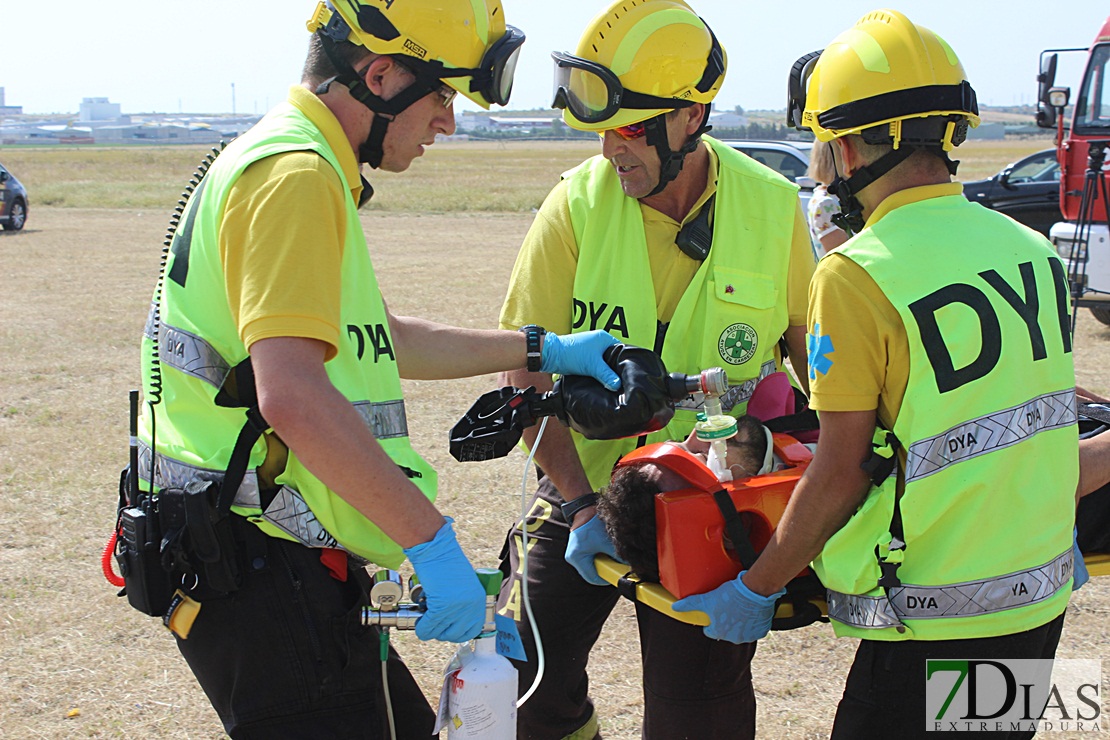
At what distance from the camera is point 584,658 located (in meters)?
3.29

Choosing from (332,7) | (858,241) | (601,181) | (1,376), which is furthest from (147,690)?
(1,376)

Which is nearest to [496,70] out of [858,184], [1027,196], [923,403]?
[858,184]

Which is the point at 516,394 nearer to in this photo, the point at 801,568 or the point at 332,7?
the point at 801,568

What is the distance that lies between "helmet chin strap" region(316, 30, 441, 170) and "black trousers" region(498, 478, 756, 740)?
52.8 inches

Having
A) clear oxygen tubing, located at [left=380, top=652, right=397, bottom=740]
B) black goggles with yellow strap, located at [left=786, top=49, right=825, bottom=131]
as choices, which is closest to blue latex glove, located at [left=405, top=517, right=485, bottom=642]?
clear oxygen tubing, located at [left=380, top=652, right=397, bottom=740]

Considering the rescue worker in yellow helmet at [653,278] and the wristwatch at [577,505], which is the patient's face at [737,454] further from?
the wristwatch at [577,505]

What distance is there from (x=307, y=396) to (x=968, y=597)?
1.36m

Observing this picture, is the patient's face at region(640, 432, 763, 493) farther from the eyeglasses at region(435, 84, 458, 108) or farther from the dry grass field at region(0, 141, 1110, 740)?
the dry grass field at region(0, 141, 1110, 740)

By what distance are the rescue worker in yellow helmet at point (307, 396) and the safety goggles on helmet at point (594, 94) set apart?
53 centimetres

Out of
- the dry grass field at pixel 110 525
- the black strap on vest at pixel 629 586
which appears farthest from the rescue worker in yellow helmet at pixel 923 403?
the dry grass field at pixel 110 525

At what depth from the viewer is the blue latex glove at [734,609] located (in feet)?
8.27

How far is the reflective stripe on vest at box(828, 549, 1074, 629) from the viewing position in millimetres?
2148

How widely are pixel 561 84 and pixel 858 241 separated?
1.23m

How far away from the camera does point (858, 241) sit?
213 centimetres
